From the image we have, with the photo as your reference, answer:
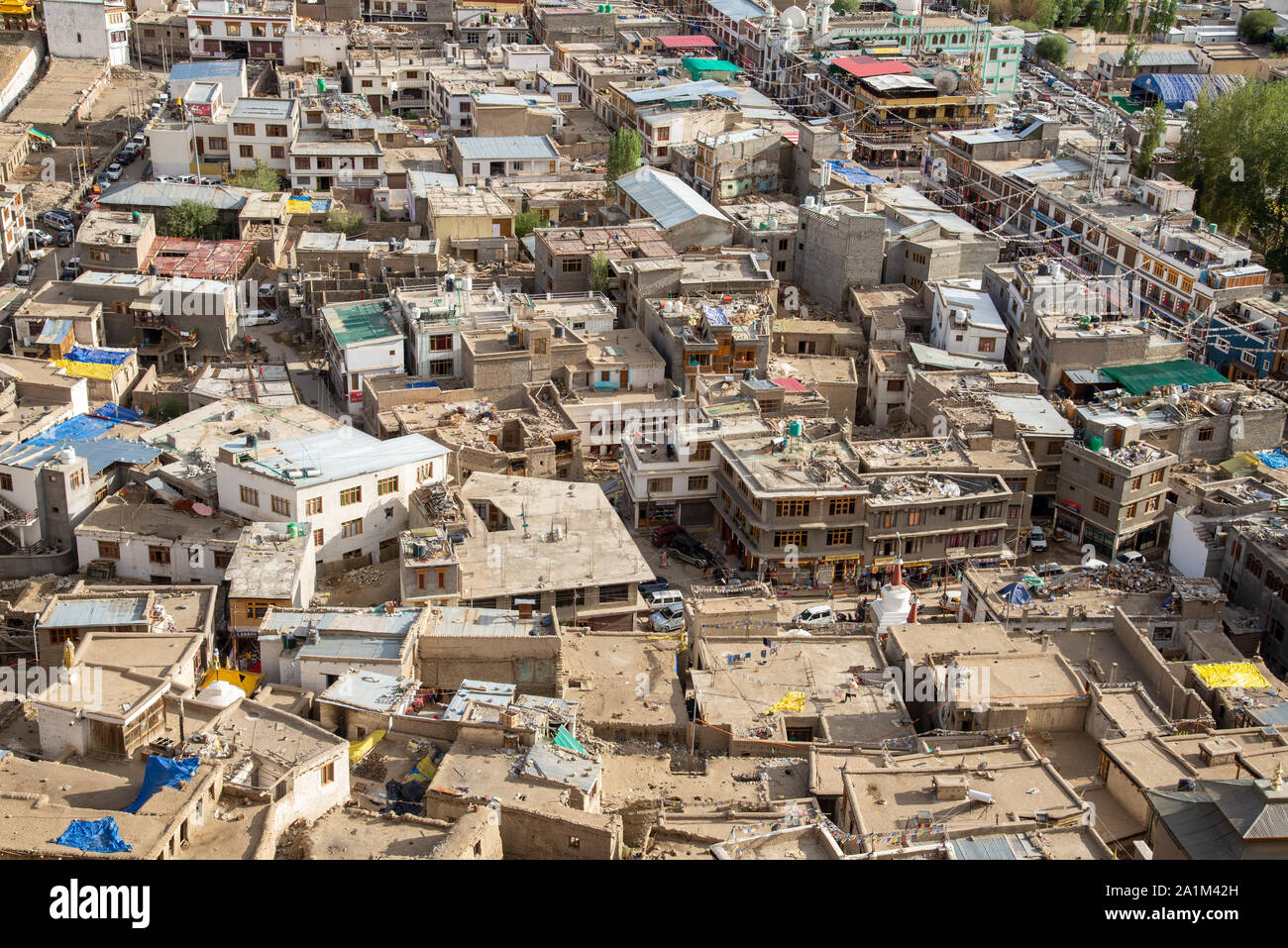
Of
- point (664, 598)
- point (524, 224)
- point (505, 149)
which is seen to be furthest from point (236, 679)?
point (505, 149)

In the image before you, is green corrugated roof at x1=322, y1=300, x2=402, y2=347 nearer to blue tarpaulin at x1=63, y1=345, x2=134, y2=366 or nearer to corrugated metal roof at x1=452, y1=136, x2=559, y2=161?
blue tarpaulin at x1=63, y1=345, x2=134, y2=366

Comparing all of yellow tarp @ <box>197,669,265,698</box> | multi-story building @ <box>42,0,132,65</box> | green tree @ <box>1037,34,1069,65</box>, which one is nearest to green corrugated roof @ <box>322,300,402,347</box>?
yellow tarp @ <box>197,669,265,698</box>

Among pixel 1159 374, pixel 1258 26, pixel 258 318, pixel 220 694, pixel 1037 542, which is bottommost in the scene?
pixel 1037 542

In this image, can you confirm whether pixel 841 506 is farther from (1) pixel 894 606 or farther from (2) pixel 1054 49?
(2) pixel 1054 49

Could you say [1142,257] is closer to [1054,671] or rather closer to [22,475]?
[1054,671]

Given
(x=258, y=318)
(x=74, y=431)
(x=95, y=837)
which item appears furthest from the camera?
(x=258, y=318)
